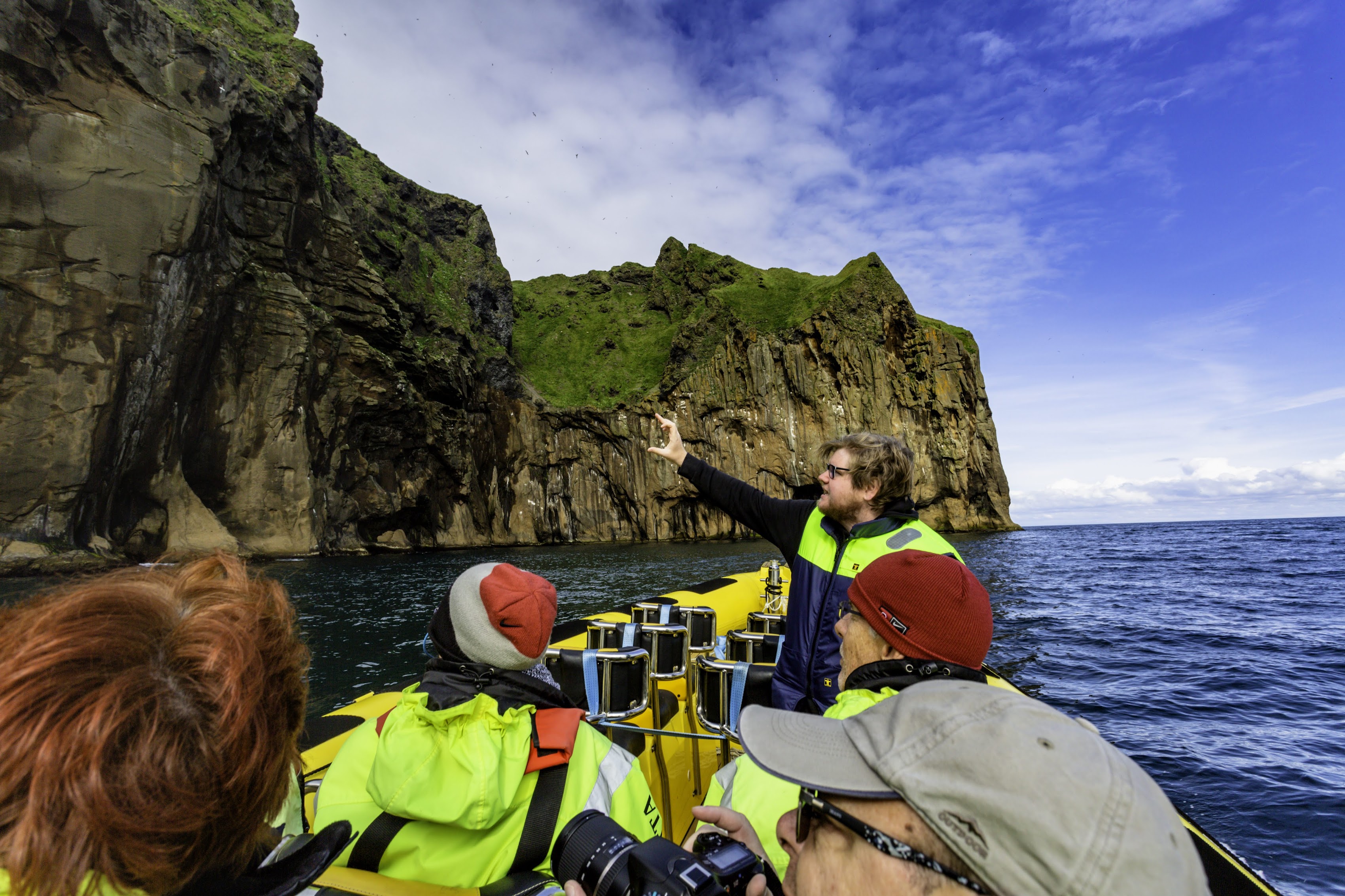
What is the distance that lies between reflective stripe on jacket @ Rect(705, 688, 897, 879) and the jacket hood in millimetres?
563

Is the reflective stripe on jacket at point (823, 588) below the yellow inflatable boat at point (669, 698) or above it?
above

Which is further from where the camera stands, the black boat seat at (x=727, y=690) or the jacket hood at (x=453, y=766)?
the black boat seat at (x=727, y=690)

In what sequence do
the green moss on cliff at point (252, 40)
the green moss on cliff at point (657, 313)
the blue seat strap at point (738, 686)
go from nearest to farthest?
the blue seat strap at point (738, 686)
the green moss on cliff at point (252, 40)
the green moss on cliff at point (657, 313)

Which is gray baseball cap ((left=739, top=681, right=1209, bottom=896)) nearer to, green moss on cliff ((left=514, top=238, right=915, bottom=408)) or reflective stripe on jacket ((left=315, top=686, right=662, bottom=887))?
reflective stripe on jacket ((left=315, top=686, right=662, bottom=887))

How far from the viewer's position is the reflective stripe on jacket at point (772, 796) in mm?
1450

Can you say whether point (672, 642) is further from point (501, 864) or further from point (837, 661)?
point (501, 864)

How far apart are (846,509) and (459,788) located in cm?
176

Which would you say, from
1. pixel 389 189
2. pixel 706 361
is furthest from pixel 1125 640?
pixel 389 189

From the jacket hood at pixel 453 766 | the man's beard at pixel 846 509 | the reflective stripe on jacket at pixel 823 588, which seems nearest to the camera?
the jacket hood at pixel 453 766

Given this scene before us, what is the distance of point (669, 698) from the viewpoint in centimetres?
419

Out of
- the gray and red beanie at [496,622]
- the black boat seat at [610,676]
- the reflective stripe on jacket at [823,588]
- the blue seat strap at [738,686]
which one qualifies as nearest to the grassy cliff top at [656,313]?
the black boat seat at [610,676]

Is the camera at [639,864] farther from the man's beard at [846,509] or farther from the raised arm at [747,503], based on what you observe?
the raised arm at [747,503]

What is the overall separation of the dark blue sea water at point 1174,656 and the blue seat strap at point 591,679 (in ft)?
13.8

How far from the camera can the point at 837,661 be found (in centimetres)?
244
